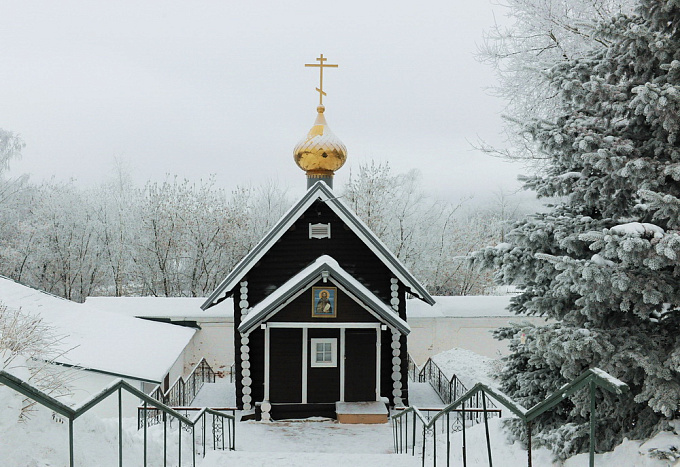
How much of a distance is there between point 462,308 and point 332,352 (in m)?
8.64

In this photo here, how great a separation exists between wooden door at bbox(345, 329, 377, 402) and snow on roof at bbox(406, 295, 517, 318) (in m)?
7.25

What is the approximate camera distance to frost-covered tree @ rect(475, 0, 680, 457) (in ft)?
16.9

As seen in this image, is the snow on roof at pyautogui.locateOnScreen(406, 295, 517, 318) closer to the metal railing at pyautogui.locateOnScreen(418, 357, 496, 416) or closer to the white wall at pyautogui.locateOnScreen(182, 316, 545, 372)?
the white wall at pyautogui.locateOnScreen(182, 316, 545, 372)

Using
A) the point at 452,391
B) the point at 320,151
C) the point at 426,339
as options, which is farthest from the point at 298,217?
the point at 426,339

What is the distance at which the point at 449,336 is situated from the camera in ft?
66.8

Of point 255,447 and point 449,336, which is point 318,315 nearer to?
point 255,447

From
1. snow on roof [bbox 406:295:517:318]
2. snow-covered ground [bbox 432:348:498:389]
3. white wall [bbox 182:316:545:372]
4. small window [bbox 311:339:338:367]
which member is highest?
snow on roof [bbox 406:295:517:318]

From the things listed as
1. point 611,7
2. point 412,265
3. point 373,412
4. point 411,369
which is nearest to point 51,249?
point 412,265

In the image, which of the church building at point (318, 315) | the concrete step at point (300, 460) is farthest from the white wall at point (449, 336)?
the concrete step at point (300, 460)

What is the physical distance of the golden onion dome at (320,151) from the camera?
48.6 feet

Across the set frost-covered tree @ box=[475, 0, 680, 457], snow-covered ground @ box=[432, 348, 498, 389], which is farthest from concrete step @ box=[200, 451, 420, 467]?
snow-covered ground @ box=[432, 348, 498, 389]

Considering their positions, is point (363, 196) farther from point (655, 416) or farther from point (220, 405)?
point (655, 416)

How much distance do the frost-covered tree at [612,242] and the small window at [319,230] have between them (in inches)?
295

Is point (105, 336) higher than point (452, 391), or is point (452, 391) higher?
point (105, 336)
